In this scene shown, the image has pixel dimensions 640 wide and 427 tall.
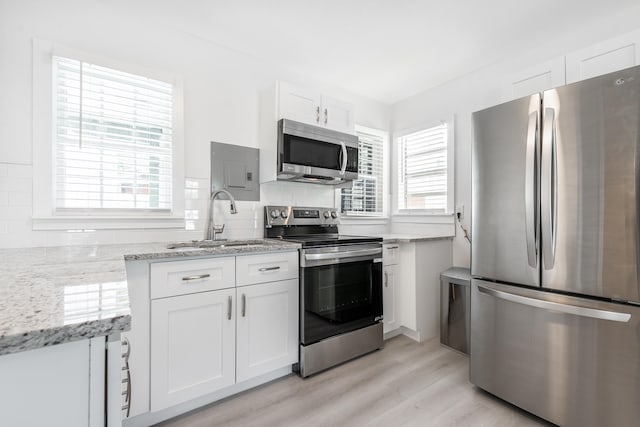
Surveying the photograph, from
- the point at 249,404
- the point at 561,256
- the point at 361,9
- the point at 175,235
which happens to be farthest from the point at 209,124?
the point at 561,256

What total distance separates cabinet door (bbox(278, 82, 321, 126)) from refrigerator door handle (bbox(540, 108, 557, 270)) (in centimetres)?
170

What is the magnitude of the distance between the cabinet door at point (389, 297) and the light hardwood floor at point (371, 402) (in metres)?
0.44

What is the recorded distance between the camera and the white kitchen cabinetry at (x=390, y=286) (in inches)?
109

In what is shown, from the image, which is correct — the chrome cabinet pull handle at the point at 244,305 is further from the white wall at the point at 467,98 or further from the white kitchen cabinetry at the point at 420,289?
the white wall at the point at 467,98

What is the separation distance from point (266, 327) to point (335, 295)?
1.88 ft

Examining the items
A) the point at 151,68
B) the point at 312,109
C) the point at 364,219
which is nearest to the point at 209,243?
the point at 151,68

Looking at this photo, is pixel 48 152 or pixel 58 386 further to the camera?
pixel 48 152

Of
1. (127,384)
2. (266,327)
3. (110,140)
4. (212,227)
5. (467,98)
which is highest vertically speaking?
(467,98)

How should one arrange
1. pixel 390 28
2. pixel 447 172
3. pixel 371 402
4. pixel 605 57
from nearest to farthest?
pixel 371 402 → pixel 605 57 → pixel 390 28 → pixel 447 172

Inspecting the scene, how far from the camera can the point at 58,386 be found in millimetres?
530

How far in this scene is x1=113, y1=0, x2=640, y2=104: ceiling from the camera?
2064 mm

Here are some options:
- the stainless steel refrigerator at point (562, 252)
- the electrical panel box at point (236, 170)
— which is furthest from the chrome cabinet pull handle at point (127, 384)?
the stainless steel refrigerator at point (562, 252)

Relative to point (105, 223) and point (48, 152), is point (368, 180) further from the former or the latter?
point (48, 152)

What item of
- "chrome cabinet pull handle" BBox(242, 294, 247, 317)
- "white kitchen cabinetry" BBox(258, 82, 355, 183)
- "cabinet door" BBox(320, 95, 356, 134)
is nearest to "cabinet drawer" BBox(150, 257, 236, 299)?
"chrome cabinet pull handle" BBox(242, 294, 247, 317)
